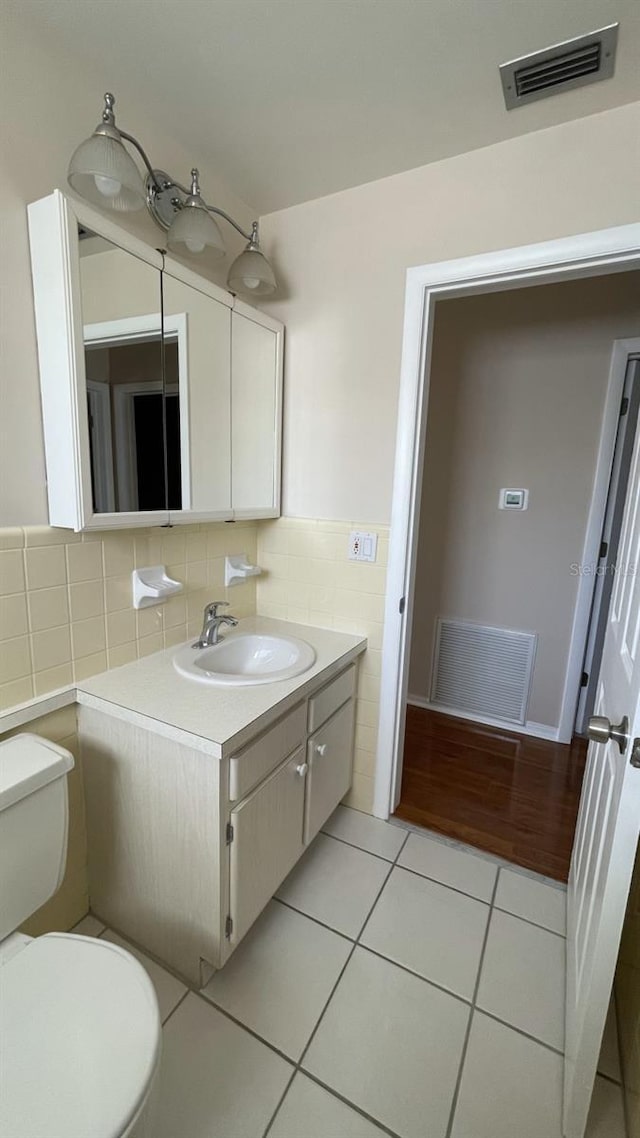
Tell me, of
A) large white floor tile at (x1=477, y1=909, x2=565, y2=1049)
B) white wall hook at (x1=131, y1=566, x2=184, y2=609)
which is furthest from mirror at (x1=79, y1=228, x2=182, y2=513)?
large white floor tile at (x1=477, y1=909, x2=565, y2=1049)

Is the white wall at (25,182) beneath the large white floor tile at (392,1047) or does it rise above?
above

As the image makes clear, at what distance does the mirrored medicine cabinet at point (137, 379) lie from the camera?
104 centimetres

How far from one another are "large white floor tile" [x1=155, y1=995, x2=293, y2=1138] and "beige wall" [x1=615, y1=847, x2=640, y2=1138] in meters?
0.73

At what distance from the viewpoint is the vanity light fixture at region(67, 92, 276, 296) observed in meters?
1.01

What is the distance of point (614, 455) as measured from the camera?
2.28 metres

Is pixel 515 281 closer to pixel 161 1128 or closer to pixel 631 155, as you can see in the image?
pixel 631 155

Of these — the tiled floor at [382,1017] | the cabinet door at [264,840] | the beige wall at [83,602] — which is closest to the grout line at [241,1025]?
the tiled floor at [382,1017]

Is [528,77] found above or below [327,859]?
above

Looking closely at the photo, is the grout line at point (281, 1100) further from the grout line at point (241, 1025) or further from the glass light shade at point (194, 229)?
the glass light shade at point (194, 229)

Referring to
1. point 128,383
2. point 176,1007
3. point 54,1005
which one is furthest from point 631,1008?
point 128,383

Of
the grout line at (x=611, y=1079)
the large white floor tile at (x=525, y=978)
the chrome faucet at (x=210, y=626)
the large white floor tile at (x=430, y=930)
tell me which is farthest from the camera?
→ the chrome faucet at (x=210, y=626)

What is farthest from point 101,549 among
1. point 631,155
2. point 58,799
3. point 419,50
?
point 631,155

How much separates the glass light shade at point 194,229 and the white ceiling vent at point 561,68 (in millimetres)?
798

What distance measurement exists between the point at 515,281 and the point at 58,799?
1864mm
